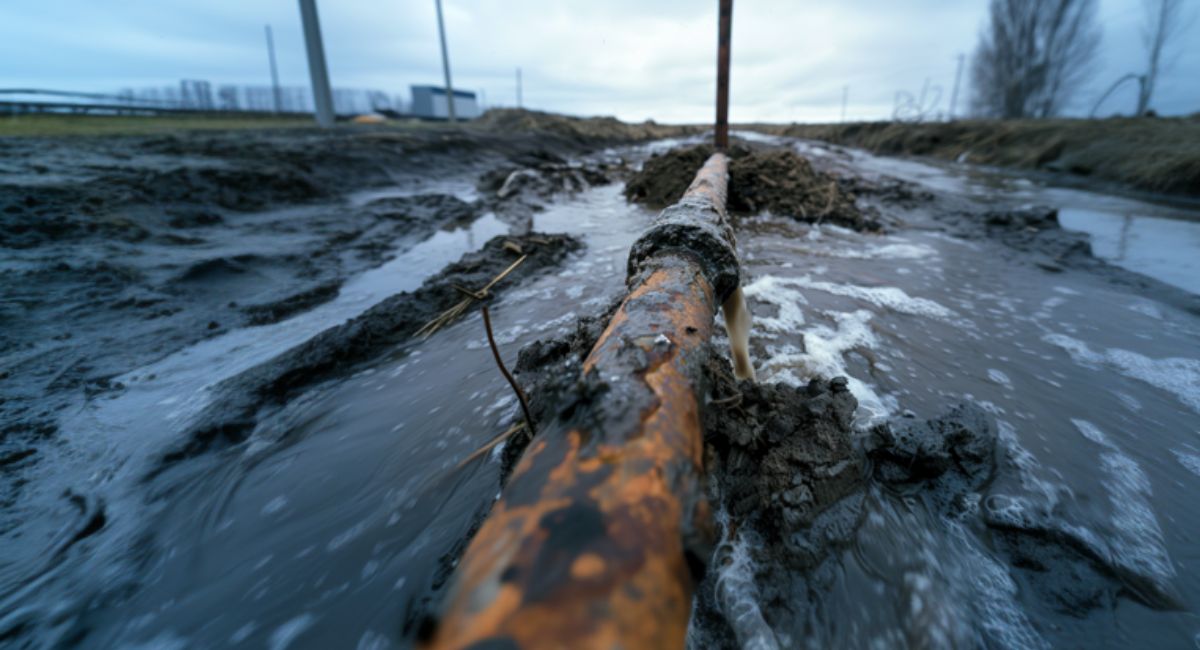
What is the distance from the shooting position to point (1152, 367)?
97.7 inches

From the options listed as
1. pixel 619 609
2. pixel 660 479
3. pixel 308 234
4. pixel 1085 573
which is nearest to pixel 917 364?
pixel 1085 573

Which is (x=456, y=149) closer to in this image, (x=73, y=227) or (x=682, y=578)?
(x=73, y=227)

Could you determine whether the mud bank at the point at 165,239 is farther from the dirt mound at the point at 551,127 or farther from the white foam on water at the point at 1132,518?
the dirt mound at the point at 551,127

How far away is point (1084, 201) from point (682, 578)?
11.0 meters

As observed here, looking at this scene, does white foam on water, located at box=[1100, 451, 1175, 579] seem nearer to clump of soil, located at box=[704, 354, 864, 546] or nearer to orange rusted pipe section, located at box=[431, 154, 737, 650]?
clump of soil, located at box=[704, 354, 864, 546]

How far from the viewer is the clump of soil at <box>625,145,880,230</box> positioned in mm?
6199

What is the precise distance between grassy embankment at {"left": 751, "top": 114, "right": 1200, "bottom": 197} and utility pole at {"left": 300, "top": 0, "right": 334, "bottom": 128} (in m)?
20.3

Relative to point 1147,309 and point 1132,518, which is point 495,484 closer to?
point 1132,518

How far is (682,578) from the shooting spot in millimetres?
672

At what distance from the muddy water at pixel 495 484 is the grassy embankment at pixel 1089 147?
8.22 meters

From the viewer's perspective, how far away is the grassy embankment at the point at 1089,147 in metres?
8.27

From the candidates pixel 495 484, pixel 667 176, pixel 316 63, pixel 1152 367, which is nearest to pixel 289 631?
pixel 495 484

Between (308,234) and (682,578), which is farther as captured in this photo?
(308,234)

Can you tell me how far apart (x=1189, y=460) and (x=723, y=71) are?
6.42m
